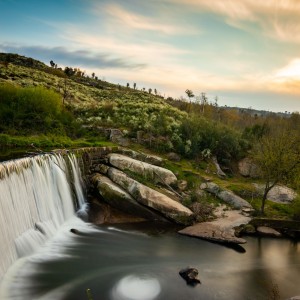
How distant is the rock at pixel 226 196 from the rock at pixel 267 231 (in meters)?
4.23

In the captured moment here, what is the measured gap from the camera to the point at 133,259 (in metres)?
19.9

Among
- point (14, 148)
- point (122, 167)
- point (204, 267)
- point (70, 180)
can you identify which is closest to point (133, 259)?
point (204, 267)

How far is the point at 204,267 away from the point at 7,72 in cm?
6551

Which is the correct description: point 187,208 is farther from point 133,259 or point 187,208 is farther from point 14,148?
point 14,148

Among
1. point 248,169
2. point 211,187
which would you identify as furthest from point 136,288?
point 248,169

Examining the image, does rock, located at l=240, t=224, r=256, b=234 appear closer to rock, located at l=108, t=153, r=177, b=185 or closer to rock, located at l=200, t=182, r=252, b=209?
rock, located at l=200, t=182, r=252, b=209

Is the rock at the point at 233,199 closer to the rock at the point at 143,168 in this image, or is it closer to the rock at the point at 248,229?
the rock at the point at 248,229

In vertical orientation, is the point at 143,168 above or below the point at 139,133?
Answer: below

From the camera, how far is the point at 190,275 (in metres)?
17.5

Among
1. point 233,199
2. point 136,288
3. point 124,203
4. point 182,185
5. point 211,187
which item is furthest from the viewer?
point 211,187

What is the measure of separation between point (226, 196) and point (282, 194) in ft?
21.8

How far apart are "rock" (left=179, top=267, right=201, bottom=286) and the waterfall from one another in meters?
7.97

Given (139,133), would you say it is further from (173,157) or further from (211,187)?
(211,187)

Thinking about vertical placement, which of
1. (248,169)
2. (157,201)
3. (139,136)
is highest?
(139,136)
